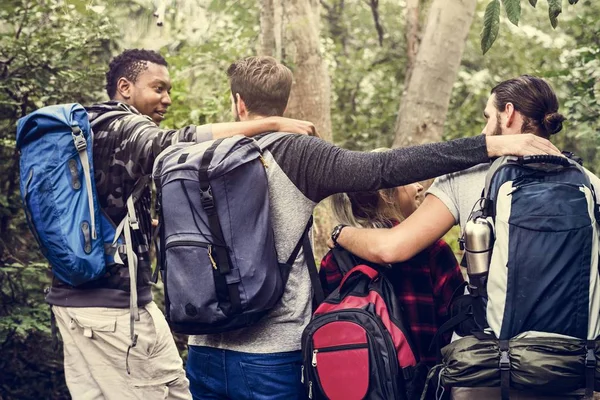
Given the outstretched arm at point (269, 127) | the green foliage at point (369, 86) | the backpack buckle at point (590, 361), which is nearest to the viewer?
the backpack buckle at point (590, 361)

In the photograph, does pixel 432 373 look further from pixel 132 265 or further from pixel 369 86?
pixel 369 86

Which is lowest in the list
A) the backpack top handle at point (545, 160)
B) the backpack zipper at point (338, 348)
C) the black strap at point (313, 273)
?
the backpack zipper at point (338, 348)

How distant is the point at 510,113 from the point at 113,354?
6.81ft

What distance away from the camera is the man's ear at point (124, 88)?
12.6 feet

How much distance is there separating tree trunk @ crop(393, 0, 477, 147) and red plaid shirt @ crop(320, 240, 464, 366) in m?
3.42

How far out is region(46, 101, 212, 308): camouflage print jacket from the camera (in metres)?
3.22

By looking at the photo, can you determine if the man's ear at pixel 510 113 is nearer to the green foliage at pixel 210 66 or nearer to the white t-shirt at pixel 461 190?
the white t-shirt at pixel 461 190

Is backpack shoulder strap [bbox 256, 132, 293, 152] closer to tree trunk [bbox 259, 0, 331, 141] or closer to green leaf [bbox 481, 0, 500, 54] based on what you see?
green leaf [bbox 481, 0, 500, 54]

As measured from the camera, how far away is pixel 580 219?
2.44 meters

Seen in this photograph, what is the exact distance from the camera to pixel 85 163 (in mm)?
3248

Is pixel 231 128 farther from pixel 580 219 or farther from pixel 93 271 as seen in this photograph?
pixel 580 219

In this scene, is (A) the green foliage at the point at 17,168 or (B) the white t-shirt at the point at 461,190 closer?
(B) the white t-shirt at the point at 461,190

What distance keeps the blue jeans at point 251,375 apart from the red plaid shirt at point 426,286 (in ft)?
1.31

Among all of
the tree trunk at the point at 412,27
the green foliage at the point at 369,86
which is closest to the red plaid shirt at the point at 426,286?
the tree trunk at the point at 412,27
